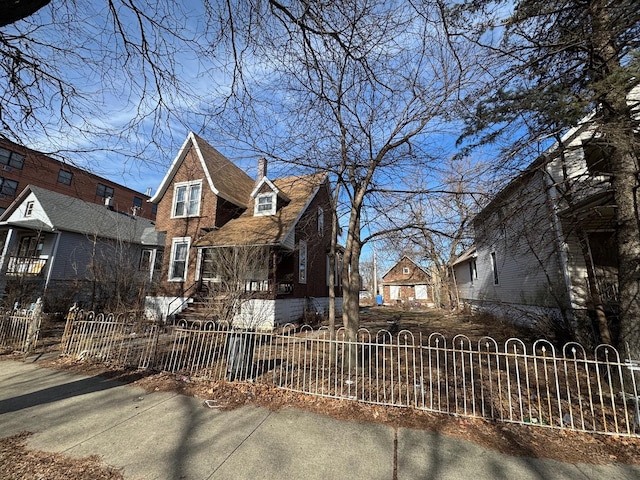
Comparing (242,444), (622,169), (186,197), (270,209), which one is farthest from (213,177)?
(622,169)

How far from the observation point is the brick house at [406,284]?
39.0 meters

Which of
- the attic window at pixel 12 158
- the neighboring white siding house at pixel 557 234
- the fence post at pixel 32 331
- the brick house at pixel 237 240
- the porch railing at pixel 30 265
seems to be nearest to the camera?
the attic window at pixel 12 158

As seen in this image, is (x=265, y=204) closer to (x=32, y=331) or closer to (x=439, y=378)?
(x=32, y=331)

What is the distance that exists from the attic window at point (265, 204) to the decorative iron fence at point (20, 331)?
9641mm

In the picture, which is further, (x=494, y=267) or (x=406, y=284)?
(x=406, y=284)

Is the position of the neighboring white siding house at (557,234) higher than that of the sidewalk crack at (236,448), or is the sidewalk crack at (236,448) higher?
the neighboring white siding house at (557,234)

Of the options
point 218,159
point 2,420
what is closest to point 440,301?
point 218,159

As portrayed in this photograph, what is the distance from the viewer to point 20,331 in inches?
324

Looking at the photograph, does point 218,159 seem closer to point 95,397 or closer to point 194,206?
point 194,206

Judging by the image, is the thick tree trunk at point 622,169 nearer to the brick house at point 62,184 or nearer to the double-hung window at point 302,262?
the brick house at point 62,184

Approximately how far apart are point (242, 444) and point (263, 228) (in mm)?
10941

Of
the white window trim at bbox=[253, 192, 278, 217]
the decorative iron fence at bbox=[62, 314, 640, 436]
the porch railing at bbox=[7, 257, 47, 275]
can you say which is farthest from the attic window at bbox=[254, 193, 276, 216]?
the porch railing at bbox=[7, 257, 47, 275]

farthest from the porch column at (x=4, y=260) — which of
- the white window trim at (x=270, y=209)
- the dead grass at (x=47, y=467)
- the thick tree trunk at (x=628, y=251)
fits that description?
the thick tree trunk at (x=628, y=251)

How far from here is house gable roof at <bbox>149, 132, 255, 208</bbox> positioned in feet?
51.7
